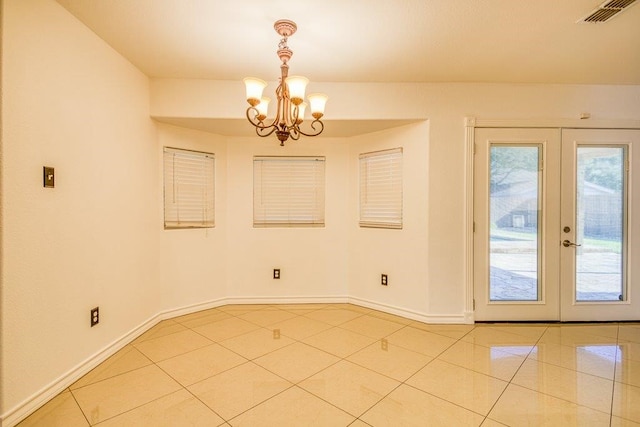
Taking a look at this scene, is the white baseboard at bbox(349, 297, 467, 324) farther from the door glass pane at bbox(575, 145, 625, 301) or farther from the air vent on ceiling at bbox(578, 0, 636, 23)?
the air vent on ceiling at bbox(578, 0, 636, 23)

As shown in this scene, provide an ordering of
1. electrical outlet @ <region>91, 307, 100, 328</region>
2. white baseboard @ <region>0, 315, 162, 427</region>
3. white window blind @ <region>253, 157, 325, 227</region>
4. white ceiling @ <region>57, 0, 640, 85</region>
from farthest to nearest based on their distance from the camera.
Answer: white window blind @ <region>253, 157, 325, 227</region>, electrical outlet @ <region>91, 307, 100, 328</region>, white ceiling @ <region>57, 0, 640, 85</region>, white baseboard @ <region>0, 315, 162, 427</region>

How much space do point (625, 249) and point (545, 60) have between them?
7.37ft

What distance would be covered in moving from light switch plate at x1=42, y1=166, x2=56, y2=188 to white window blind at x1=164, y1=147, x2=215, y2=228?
1.34m

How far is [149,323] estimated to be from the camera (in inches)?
123

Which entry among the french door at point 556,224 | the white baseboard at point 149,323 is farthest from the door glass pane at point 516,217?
the white baseboard at point 149,323

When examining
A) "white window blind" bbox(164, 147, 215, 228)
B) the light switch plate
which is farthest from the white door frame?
the light switch plate

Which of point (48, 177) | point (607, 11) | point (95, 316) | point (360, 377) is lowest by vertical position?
point (360, 377)

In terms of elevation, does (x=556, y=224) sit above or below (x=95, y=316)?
above

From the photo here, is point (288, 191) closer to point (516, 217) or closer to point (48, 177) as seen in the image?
point (48, 177)

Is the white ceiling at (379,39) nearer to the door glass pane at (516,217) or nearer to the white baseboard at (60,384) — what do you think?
the door glass pane at (516,217)

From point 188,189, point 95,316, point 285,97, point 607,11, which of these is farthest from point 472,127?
point 95,316

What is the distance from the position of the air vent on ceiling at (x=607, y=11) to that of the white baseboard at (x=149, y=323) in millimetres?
2750

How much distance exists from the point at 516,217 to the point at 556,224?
1.38 feet

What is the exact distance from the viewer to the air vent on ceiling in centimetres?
200
